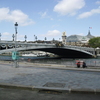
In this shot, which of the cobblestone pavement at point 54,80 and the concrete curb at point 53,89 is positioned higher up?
the concrete curb at point 53,89

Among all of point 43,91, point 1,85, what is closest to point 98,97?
point 43,91

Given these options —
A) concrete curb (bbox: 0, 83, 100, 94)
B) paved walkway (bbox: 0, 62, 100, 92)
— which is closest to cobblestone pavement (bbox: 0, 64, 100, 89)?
paved walkway (bbox: 0, 62, 100, 92)

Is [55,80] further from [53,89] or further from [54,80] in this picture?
[53,89]

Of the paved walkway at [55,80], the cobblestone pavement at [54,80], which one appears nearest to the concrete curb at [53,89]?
the paved walkway at [55,80]

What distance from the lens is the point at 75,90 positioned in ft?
24.7

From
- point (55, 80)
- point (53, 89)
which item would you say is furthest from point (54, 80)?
point (53, 89)

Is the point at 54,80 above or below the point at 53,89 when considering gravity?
below

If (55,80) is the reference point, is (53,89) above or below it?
above

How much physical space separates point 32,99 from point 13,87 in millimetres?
2306

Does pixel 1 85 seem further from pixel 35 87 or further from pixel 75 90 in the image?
pixel 75 90

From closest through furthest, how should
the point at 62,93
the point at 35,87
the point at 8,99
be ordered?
the point at 8,99, the point at 62,93, the point at 35,87

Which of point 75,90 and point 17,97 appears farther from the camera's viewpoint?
point 75,90

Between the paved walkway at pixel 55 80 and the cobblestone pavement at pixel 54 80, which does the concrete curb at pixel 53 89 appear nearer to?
the paved walkway at pixel 55 80

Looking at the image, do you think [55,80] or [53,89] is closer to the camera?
[53,89]
